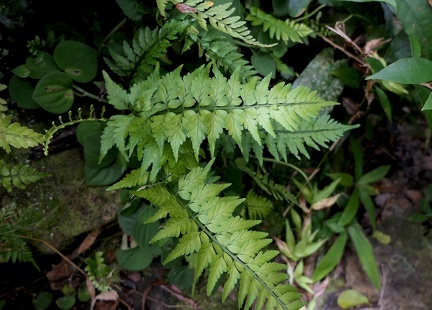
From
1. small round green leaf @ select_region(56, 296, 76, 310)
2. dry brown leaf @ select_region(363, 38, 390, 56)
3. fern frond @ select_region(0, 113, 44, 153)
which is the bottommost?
small round green leaf @ select_region(56, 296, 76, 310)

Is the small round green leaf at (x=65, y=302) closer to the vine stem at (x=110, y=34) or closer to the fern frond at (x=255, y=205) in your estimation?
the fern frond at (x=255, y=205)

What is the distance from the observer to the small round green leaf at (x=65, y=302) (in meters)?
2.24

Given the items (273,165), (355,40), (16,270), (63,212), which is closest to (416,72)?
(355,40)

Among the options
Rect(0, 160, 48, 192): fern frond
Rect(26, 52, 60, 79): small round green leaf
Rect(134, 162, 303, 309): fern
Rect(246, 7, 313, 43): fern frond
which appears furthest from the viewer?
Rect(246, 7, 313, 43): fern frond

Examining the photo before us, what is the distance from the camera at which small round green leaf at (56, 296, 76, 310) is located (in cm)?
224

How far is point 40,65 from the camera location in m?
1.92

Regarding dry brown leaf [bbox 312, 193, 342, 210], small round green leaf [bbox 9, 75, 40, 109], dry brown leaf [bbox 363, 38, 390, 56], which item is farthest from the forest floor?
dry brown leaf [bbox 363, 38, 390, 56]

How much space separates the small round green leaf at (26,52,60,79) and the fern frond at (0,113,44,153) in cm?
35

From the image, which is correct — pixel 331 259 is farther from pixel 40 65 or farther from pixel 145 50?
pixel 40 65

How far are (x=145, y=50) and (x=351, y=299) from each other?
2.11m

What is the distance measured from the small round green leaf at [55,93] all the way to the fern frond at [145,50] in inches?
9.2

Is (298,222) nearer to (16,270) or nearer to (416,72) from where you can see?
(416,72)

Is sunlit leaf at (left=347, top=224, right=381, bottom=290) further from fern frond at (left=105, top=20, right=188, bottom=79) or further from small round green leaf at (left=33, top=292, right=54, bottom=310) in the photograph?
small round green leaf at (left=33, top=292, right=54, bottom=310)

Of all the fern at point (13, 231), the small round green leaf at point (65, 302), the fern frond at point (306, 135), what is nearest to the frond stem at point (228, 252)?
the fern frond at point (306, 135)
